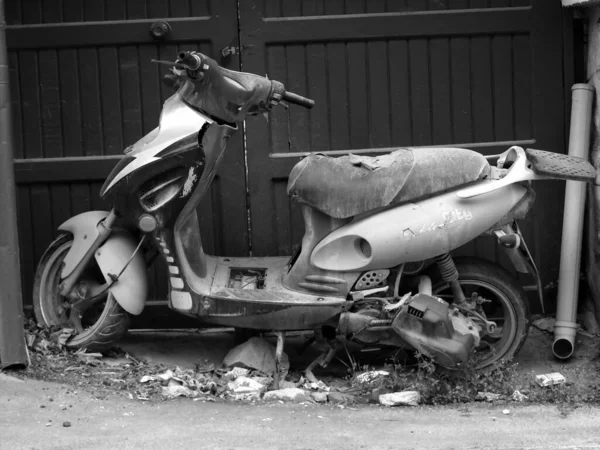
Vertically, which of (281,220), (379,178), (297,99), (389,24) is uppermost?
→ (389,24)

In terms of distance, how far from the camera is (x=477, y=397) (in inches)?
199

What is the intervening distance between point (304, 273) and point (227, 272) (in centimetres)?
51

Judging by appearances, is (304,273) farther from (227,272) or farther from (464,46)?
(464,46)

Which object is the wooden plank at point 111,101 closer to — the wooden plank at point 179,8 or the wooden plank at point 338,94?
the wooden plank at point 179,8

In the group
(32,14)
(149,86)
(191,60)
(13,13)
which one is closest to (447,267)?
Result: (191,60)

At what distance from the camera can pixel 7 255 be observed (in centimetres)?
521

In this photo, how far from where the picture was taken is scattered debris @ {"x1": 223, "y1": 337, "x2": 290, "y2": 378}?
549 cm

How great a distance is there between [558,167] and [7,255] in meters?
2.87

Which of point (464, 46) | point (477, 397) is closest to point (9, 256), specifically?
point (477, 397)

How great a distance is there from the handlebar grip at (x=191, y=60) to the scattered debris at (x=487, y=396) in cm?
217

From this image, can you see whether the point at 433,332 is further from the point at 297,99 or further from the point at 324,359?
the point at 297,99

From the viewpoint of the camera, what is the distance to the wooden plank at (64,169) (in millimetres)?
6117

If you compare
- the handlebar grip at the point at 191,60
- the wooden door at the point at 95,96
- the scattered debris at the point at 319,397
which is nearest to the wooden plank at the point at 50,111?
the wooden door at the point at 95,96

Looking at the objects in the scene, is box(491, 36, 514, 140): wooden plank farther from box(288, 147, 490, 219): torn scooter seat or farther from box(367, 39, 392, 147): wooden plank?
box(288, 147, 490, 219): torn scooter seat
